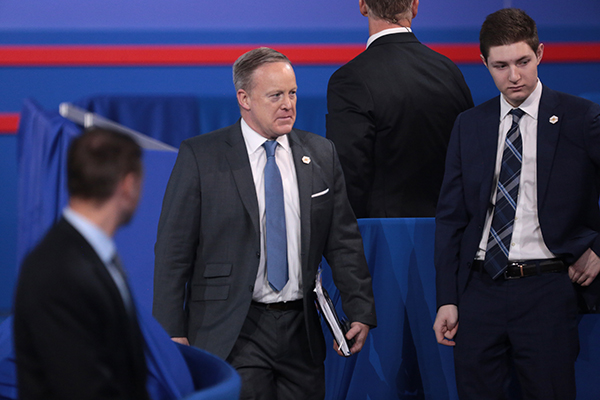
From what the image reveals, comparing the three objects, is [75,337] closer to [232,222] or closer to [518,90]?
[232,222]

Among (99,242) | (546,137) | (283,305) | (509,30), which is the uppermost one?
(509,30)

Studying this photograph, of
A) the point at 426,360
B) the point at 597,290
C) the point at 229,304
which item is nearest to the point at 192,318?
the point at 229,304

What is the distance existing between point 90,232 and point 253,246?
979 millimetres

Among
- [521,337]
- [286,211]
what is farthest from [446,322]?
[286,211]

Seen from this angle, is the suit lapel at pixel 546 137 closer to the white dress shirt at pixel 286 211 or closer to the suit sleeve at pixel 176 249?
the white dress shirt at pixel 286 211

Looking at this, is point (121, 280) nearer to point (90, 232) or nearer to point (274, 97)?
point (90, 232)

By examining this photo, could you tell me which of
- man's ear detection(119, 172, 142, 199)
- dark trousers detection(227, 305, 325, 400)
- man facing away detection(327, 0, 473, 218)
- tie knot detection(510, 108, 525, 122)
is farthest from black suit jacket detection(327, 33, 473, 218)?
man's ear detection(119, 172, 142, 199)

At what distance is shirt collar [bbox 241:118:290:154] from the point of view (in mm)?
1812

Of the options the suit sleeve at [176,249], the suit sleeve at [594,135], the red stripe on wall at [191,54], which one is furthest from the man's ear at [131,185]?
the red stripe on wall at [191,54]

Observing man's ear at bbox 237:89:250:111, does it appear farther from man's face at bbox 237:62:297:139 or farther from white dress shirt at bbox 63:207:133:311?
white dress shirt at bbox 63:207:133:311

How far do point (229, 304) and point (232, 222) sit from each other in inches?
8.2

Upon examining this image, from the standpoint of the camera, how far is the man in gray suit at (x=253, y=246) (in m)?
1.71

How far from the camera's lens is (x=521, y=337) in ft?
6.07

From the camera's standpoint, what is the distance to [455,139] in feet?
6.53
